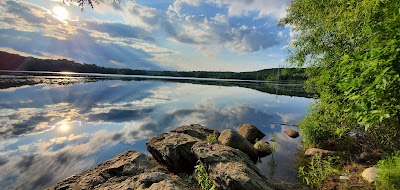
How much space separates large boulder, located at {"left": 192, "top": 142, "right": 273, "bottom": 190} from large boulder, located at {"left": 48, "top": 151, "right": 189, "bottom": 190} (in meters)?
1.40

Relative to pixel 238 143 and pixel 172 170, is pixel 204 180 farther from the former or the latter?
pixel 238 143

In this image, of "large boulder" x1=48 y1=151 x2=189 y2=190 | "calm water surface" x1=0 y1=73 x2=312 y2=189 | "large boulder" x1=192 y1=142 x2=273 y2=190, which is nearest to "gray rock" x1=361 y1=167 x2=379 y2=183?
"calm water surface" x1=0 y1=73 x2=312 y2=189

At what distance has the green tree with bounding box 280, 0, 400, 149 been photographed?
205 inches

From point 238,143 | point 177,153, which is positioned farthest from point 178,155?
point 238,143

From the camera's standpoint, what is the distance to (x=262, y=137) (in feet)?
79.9

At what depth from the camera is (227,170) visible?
934 cm

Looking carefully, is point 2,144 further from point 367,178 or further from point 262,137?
point 367,178

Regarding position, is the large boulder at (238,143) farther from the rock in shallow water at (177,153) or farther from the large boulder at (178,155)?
the large boulder at (178,155)

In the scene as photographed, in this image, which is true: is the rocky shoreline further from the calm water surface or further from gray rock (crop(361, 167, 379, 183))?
gray rock (crop(361, 167, 379, 183))

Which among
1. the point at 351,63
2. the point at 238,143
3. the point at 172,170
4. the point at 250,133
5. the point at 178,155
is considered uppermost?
the point at 351,63

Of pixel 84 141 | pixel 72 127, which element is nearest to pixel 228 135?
pixel 84 141

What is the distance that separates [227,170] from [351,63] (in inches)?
232

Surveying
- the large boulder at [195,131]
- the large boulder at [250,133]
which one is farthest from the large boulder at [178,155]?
the large boulder at [250,133]

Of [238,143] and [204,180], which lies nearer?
[204,180]
